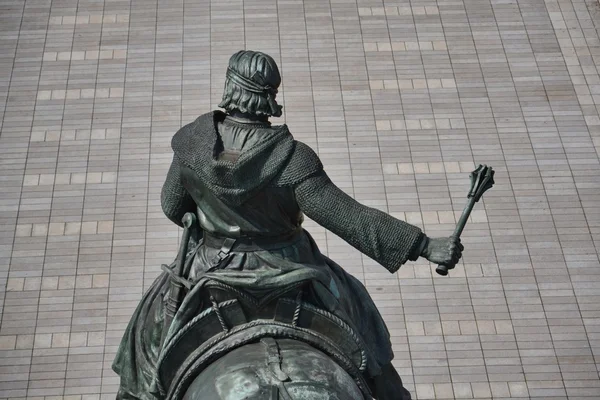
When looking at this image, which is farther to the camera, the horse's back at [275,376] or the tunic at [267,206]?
the tunic at [267,206]

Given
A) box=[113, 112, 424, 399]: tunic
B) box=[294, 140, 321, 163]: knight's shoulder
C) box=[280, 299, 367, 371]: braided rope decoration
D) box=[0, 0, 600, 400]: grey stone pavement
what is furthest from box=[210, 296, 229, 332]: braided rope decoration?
box=[0, 0, 600, 400]: grey stone pavement

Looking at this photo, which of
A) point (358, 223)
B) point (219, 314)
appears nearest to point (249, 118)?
point (358, 223)

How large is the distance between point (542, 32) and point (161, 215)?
19.5ft

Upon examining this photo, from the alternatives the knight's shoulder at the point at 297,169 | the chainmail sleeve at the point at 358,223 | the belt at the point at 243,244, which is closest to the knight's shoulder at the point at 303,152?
the knight's shoulder at the point at 297,169

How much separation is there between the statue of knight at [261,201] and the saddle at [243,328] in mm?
114

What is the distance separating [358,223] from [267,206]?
0.49 m

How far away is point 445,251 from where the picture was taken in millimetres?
5422

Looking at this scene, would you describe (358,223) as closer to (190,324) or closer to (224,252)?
(224,252)

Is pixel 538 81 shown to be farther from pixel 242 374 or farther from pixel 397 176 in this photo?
pixel 242 374

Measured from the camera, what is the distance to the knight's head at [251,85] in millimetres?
5461

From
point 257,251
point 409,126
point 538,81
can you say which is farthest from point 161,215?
point 257,251

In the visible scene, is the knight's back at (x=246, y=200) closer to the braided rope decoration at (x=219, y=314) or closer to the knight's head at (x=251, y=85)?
the knight's head at (x=251, y=85)

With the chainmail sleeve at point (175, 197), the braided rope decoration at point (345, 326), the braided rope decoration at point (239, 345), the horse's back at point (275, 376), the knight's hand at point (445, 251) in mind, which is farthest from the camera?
the chainmail sleeve at point (175, 197)

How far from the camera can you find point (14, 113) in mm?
13266
